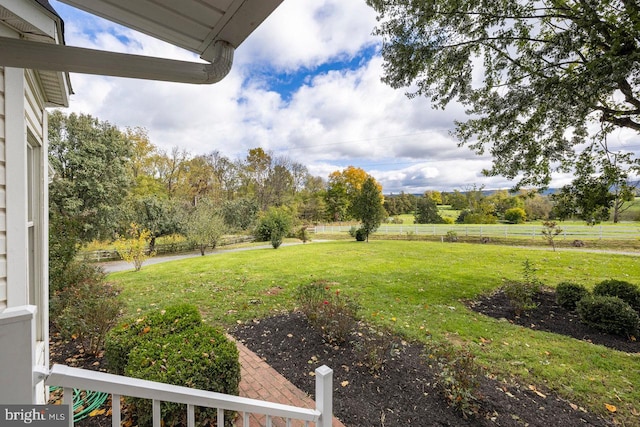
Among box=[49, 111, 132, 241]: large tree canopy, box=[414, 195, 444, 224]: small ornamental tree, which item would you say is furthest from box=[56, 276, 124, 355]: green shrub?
box=[414, 195, 444, 224]: small ornamental tree

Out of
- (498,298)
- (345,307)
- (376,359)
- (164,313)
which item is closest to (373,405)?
(376,359)

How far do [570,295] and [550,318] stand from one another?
33.1 inches

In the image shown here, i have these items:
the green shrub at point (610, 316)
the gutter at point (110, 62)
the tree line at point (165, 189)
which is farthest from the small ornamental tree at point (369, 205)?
the gutter at point (110, 62)

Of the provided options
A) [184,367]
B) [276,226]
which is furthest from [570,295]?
[276,226]

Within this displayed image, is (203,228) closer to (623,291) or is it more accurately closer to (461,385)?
(461,385)

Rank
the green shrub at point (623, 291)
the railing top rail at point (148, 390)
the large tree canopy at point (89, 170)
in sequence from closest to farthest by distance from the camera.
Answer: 1. the railing top rail at point (148, 390)
2. the green shrub at point (623, 291)
3. the large tree canopy at point (89, 170)

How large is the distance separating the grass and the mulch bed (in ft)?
1.15

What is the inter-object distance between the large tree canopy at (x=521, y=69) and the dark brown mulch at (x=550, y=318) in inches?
107

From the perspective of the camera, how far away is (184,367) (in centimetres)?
207

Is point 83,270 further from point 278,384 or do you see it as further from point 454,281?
point 454,281

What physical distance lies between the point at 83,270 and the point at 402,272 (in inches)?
327

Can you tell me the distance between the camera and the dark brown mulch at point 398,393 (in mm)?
2471

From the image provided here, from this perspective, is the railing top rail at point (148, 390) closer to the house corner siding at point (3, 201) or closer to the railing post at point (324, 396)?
the railing post at point (324, 396)

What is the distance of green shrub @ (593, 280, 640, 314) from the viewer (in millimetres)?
4785
